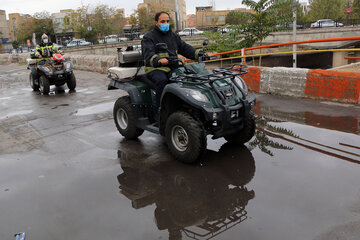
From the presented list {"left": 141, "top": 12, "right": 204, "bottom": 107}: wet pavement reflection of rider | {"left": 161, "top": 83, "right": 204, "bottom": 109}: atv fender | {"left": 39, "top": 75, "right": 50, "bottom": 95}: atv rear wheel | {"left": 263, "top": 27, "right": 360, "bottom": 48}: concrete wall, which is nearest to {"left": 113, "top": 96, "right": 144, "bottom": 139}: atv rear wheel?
{"left": 141, "top": 12, "right": 204, "bottom": 107}: wet pavement reflection of rider

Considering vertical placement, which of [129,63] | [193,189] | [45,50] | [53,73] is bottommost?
[193,189]

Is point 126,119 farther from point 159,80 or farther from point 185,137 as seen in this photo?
Answer: point 185,137

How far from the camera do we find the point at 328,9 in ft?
202

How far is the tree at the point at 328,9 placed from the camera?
61094 millimetres

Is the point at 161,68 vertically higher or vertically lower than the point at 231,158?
higher

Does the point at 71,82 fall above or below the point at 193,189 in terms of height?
above

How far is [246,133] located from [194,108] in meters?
1.00

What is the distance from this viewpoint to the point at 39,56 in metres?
13.0

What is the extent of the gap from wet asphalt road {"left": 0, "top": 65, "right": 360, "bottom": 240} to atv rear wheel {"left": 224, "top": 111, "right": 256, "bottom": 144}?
14 centimetres

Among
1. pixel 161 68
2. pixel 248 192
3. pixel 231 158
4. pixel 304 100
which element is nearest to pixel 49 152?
pixel 161 68

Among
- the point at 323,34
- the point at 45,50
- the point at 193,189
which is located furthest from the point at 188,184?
the point at 323,34

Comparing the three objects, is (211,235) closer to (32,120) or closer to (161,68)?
(161,68)

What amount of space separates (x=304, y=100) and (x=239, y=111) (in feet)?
12.9

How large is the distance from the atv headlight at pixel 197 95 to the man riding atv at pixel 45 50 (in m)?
9.70
